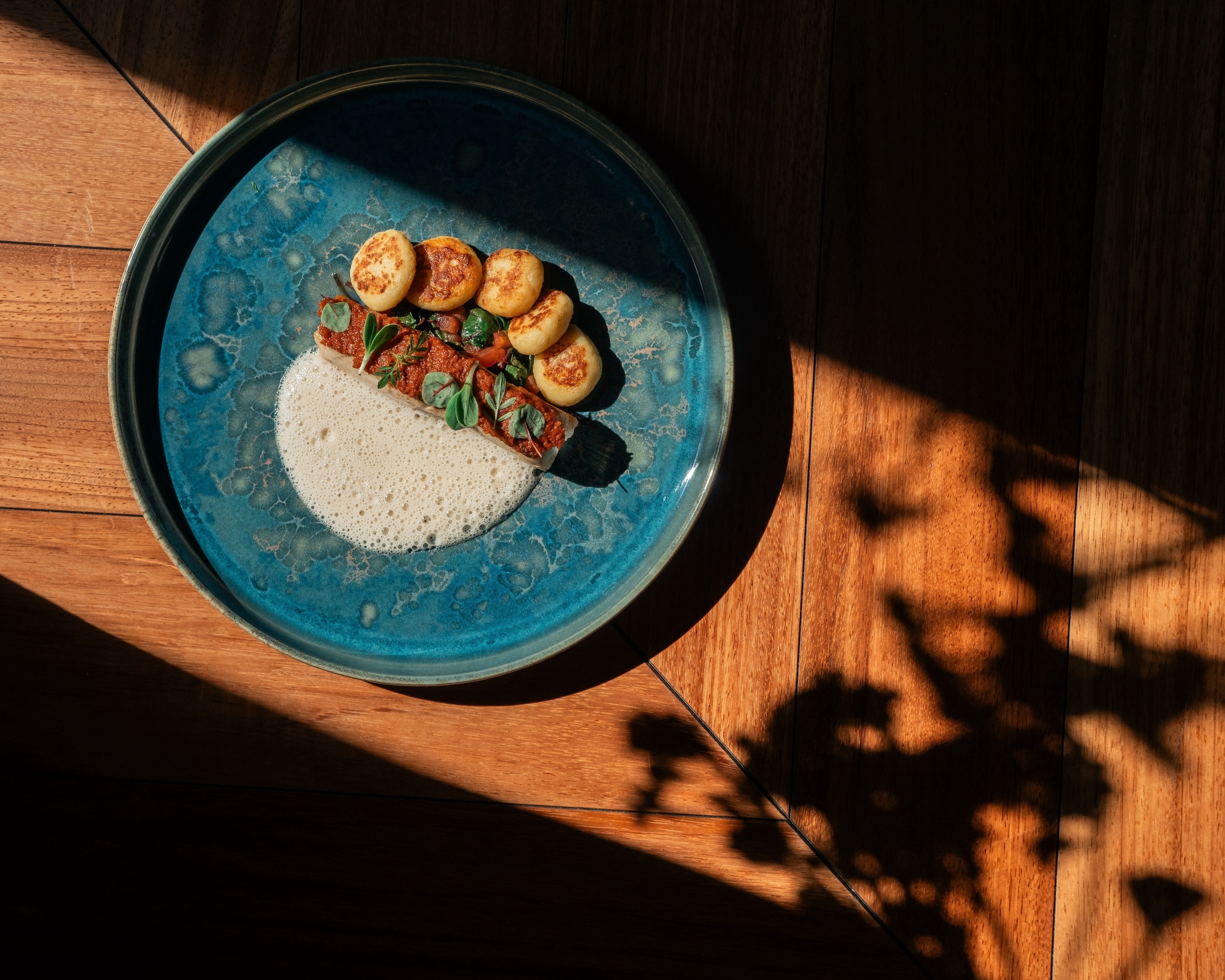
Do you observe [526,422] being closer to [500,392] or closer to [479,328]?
[500,392]

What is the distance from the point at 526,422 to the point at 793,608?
0.66 m

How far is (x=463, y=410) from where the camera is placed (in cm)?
132

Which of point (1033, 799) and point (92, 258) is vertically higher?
point (92, 258)

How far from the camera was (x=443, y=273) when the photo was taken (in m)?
1.32

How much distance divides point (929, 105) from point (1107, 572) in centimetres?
103

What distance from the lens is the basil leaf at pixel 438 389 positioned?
1.33 metres

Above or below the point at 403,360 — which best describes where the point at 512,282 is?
above

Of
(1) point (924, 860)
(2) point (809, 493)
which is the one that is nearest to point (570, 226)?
(2) point (809, 493)

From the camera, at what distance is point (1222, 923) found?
147cm

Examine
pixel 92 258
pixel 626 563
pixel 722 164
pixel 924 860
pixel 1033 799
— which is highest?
pixel 722 164

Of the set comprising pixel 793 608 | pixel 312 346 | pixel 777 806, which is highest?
pixel 312 346

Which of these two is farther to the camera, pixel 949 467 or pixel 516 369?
pixel 949 467

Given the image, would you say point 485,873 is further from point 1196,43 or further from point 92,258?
point 1196,43

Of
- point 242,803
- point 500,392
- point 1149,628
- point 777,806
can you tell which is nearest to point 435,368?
point 500,392
